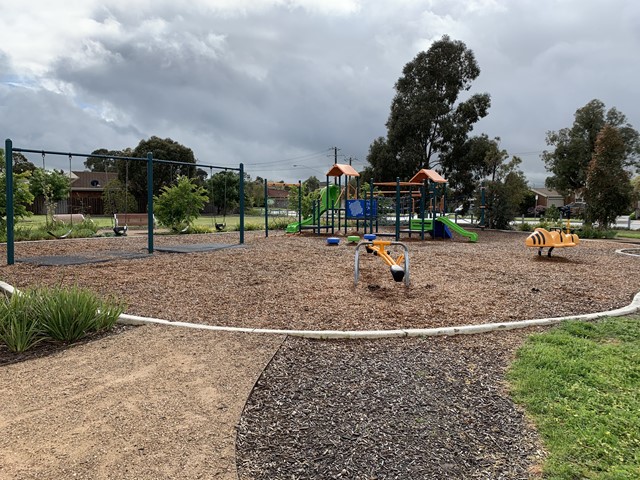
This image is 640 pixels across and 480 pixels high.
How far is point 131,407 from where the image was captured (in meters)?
2.88

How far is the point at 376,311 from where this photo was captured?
209 inches

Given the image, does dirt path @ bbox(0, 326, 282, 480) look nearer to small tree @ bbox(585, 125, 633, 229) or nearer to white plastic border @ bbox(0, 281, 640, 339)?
white plastic border @ bbox(0, 281, 640, 339)

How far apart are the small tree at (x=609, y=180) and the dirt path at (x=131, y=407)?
1968 cm

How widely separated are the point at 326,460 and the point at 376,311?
301 cm

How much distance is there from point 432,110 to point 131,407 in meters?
28.0

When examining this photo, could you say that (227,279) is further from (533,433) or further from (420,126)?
(420,126)

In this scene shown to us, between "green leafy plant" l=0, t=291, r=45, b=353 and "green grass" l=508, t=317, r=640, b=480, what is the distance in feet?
12.9

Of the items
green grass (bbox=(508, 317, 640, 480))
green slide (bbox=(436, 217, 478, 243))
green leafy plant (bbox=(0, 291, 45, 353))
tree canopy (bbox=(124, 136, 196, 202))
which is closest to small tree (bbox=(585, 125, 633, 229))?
green slide (bbox=(436, 217, 478, 243))

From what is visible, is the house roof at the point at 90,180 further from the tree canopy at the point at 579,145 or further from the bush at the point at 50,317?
the bush at the point at 50,317

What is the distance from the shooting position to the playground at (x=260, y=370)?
7.93 ft

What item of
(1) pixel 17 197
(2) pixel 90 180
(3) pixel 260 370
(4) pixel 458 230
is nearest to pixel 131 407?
(3) pixel 260 370

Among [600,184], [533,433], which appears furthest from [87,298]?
[600,184]

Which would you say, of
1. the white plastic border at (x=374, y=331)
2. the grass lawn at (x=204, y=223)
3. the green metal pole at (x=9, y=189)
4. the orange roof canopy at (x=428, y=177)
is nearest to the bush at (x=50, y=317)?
the white plastic border at (x=374, y=331)

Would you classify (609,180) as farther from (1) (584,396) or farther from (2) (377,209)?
(1) (584,396)
